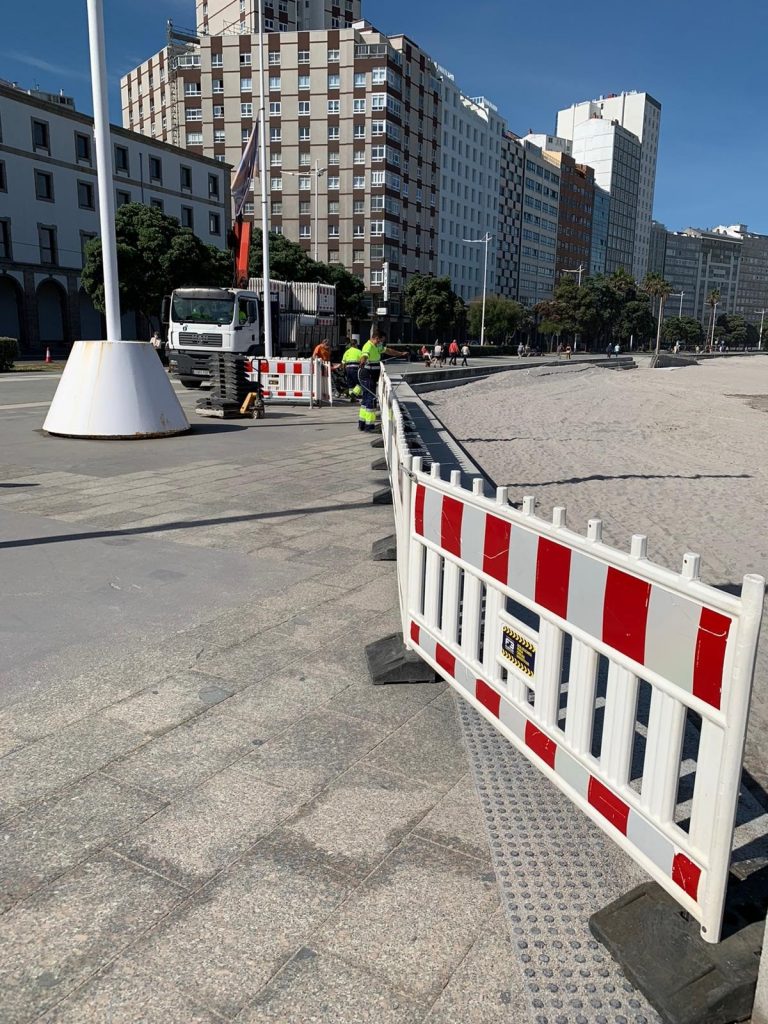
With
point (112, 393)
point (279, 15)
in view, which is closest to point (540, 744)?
point (112, 393)

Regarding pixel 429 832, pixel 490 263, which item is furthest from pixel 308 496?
pixel 490 263

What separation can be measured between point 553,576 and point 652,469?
9777 millimetres

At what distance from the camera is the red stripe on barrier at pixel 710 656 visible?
1.88 meters

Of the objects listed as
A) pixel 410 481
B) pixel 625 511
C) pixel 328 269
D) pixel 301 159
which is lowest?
pixel 625 511

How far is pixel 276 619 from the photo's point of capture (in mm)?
4895

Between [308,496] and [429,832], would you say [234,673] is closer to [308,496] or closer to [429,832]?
[429,832]

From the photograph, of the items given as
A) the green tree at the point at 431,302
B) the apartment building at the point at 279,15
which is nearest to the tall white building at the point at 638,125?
the apartment building at the point at 279,15

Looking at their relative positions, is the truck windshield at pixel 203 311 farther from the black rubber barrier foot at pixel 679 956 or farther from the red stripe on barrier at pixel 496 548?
the black rubber barrier foot at pixel 679 956

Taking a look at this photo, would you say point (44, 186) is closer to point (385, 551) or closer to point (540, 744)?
point (385, 551)

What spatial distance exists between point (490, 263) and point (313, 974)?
121 m

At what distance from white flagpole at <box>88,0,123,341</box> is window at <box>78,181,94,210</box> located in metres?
46.9

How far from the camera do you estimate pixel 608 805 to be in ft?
7.84

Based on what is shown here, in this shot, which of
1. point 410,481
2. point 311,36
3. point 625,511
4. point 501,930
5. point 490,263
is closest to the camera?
point 501,930

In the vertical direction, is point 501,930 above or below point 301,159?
below
